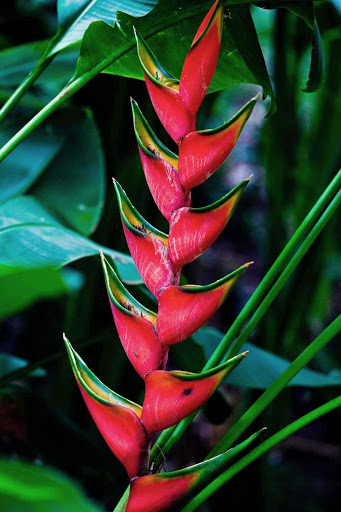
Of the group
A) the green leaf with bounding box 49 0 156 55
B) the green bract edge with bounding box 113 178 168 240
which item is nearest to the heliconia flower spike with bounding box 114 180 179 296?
the green bract edge with bounding box 113 178 168 240

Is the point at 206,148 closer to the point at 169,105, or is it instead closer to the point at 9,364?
the point at 169,105

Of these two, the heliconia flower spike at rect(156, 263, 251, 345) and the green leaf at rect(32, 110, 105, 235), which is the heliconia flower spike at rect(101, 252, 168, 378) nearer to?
the heliconia flower spike at rect(156, 263, 251, 345)

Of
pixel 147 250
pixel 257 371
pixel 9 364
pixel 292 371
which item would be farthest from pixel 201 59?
pixel 9 364

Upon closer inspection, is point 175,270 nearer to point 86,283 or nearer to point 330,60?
point 86,283

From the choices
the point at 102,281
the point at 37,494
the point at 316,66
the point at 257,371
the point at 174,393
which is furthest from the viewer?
the point at 102,281

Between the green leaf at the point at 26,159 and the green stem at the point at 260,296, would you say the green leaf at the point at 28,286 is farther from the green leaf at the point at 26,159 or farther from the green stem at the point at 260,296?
the green leaf at the point at 26,159

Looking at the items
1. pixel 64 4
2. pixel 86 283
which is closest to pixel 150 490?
pixel 64 4
